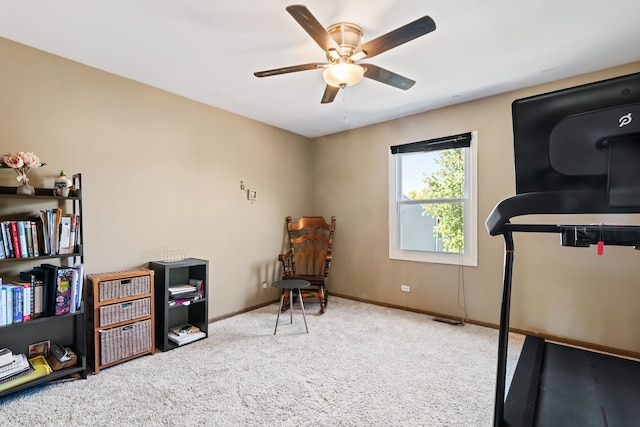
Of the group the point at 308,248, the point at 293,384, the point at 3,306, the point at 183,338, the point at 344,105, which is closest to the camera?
the point at 3,306

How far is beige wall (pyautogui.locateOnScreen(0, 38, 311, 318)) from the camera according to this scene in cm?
246

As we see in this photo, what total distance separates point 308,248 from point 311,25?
3.39 metres

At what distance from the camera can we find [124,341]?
258 cm

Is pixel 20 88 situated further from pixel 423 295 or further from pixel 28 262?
pixel 423 295

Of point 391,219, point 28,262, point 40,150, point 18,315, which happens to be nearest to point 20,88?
point 40,150

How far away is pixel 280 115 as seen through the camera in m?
3.99

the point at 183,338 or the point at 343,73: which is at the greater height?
the point at 343,73

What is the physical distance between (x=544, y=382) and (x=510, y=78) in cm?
261

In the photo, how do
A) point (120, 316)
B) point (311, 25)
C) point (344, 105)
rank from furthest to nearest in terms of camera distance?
1. point (344, 105)
2. point (120, 316)
3. point (311, 25)

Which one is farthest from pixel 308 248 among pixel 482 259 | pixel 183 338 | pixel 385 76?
pixel 385 76

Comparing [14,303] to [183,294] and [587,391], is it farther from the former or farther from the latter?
[587,391]

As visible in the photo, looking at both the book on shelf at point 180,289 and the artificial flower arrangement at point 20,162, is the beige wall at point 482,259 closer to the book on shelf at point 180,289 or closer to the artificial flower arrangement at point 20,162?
the book on shelf at point 180,289

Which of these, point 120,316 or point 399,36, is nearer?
point 399,36

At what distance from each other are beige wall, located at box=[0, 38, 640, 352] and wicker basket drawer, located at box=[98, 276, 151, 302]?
1.12ft
